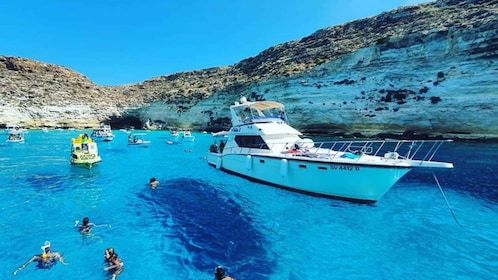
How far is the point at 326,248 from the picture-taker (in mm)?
11352

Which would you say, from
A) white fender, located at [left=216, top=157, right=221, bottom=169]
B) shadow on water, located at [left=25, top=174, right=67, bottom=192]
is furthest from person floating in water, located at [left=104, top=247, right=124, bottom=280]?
white fender, located at [left=216, top=157, right=221, bottom=169]

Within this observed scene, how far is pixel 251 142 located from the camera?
70.6ft

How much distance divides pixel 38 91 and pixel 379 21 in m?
100

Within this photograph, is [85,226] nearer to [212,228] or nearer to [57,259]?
[57,259]

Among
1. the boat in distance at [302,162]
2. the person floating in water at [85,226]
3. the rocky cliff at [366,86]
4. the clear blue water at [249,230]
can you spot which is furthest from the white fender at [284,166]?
the rocky cliff at [366,86]

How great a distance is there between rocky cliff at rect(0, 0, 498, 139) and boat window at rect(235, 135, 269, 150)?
1397 inches

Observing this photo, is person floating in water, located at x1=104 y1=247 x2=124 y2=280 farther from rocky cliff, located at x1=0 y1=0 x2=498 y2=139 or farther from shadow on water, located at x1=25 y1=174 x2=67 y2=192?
rocky cliff, located at x1=0 y1=0 x2=498 y2=139

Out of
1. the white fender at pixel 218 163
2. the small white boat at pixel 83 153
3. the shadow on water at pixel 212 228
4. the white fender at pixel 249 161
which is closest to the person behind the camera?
the shadow on water at pixel 212 228

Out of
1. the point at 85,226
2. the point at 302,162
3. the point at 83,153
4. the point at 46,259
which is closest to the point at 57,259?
the point at 46,259

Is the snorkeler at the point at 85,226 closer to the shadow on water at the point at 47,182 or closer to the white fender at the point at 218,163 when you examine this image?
the shadow on water at the point at 47,182

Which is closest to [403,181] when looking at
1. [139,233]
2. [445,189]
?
[445,189]

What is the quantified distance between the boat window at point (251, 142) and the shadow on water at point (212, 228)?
4175 millimetres

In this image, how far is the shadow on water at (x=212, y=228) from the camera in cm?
1023

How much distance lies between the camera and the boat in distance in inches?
588
